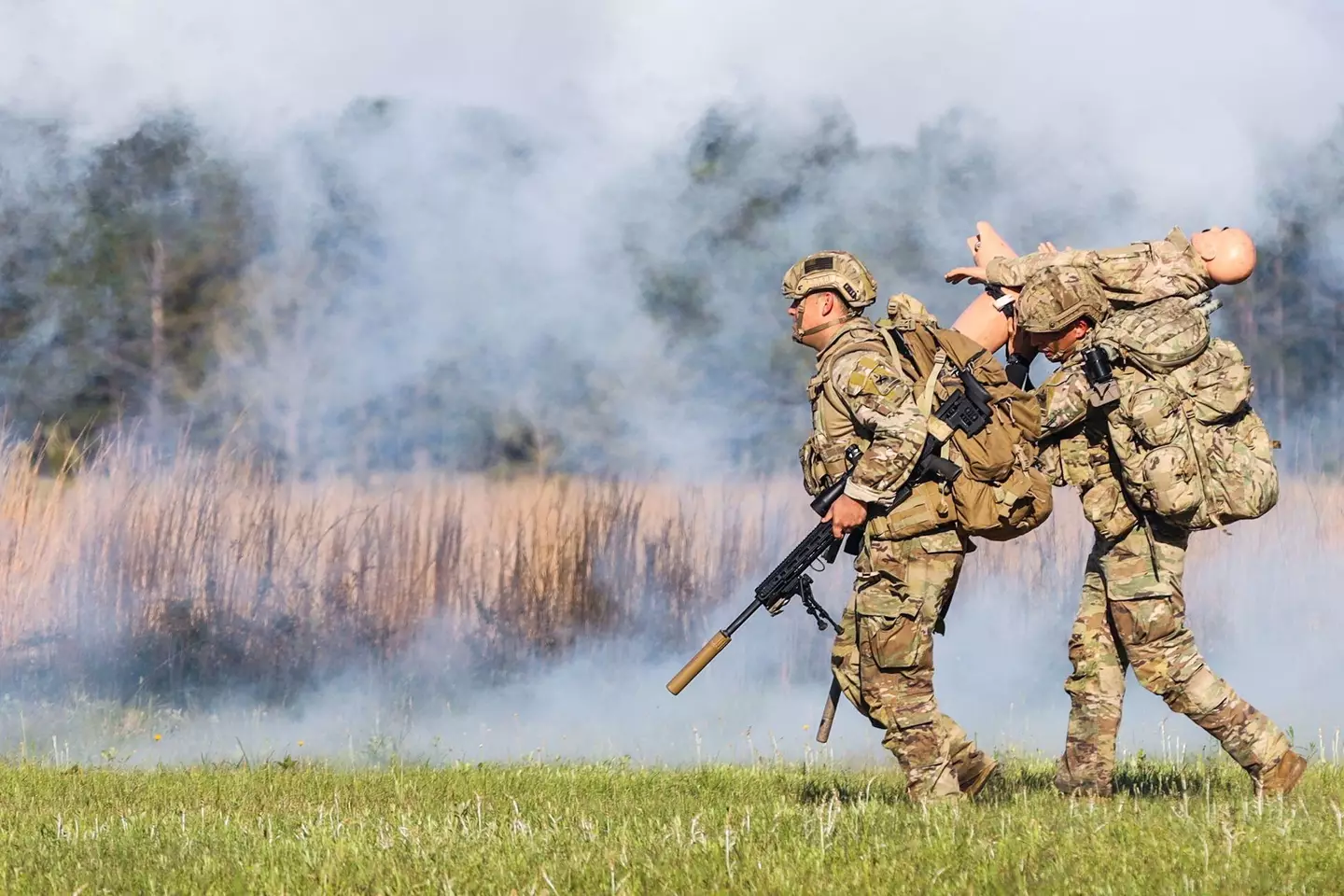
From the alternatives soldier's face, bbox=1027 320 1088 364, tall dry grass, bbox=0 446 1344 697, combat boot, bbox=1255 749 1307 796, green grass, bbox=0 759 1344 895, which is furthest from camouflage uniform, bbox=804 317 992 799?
tall dry grass, bbox=0 446 1344 697

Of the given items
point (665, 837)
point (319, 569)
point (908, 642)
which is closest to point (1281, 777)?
point (908, 642)

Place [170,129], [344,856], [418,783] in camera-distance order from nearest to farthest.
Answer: [344,856]
[418,783]
[170,129]

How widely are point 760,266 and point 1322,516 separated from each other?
19.7 feet

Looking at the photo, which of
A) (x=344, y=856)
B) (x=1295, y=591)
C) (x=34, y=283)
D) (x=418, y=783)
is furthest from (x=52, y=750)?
(x=1295, y=591)

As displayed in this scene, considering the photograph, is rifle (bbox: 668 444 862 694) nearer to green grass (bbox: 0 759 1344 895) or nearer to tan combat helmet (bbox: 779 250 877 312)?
green grass (bbox: 0 759 1344 895)

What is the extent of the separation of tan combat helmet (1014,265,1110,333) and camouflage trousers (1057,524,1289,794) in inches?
33.0

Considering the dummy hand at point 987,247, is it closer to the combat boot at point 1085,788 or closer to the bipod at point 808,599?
the bipod at point 808,599

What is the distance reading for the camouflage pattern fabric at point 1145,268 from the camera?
675 cm

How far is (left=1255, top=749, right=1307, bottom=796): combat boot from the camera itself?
21.6 feet

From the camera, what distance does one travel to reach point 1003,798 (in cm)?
674

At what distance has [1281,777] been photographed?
659 centimetres

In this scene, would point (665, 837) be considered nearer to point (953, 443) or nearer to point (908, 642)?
point (908, 642)

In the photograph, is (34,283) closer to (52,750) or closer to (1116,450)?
(52,750)

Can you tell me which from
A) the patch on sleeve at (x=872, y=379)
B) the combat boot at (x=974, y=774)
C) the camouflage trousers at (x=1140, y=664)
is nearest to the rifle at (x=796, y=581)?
the patch on sleeve at (x=872, y=379)
